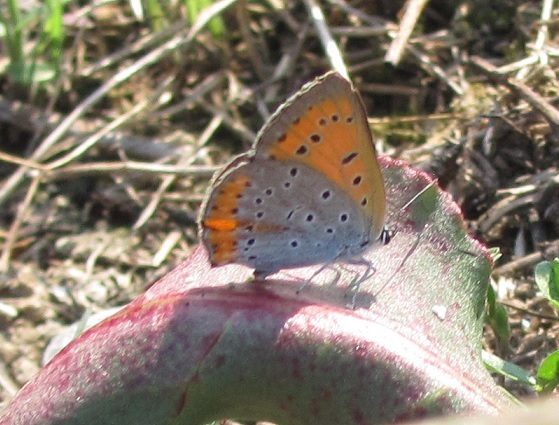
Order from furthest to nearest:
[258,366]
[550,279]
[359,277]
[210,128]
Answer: [210,128] < [550,279] < [359,277] < [258,366]

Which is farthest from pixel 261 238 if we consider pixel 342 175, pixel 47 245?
pixel 47 245

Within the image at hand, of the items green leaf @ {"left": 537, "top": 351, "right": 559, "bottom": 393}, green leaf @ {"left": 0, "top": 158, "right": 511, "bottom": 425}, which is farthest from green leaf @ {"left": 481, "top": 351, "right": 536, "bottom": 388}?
green leaf @ {"left": 0, "top": 158, "right": 511, "bottom": 425}

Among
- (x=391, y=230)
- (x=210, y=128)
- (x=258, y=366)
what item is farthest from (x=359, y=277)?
(x=210, y=128)

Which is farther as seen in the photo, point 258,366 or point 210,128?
point 210,128

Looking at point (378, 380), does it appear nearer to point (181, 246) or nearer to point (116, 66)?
point (181, 246)

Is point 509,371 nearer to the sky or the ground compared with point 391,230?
nearer to the ground

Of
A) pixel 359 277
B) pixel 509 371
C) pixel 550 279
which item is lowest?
pixel 509 371

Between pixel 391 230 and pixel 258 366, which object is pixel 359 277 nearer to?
pixel 391 230

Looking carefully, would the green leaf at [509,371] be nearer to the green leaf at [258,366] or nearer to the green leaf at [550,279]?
the green leaf at [550,279]

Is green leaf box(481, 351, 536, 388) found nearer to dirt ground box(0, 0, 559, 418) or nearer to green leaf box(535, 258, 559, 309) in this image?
green leaf box(535, 258, 559, 309)
